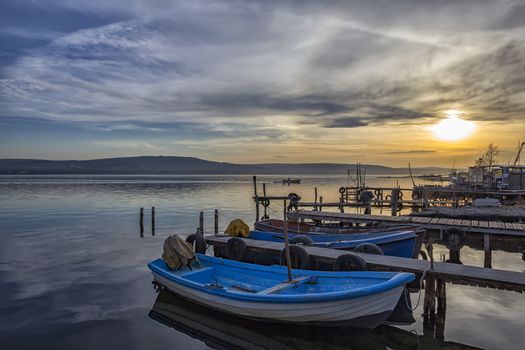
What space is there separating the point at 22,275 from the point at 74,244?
726 cm

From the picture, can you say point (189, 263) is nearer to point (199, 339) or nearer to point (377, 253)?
point (199, 339)

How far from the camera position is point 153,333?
11.4 meters

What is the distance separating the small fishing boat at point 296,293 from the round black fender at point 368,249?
365cm

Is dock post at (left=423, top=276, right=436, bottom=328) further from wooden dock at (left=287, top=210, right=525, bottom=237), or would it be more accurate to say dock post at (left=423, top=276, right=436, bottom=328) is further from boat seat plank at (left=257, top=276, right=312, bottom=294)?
wooden dock at (left=287, top=210, right=525, bottom=237)

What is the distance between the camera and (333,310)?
32.0 ft

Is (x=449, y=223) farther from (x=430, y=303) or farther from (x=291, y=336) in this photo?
(x=291, y=336)

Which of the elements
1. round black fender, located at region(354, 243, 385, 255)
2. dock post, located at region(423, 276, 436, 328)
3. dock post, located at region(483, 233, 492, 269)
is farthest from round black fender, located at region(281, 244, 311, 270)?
dock post, located at region(483, 233, 492, 269)

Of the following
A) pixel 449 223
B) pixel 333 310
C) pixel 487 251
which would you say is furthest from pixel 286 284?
pixel 449 223

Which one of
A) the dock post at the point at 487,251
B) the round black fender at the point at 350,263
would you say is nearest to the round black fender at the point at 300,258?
the round black fender at the point at 350,263

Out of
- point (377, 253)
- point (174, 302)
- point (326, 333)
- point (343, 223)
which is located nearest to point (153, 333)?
point (174, 302)

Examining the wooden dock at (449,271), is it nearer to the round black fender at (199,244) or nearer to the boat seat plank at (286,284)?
the boat seat plank at (286,284)

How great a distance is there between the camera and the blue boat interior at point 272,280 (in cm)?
991

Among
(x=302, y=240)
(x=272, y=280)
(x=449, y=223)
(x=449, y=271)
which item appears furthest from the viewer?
(x=449, y=223)

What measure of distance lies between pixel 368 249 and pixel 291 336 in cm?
520
